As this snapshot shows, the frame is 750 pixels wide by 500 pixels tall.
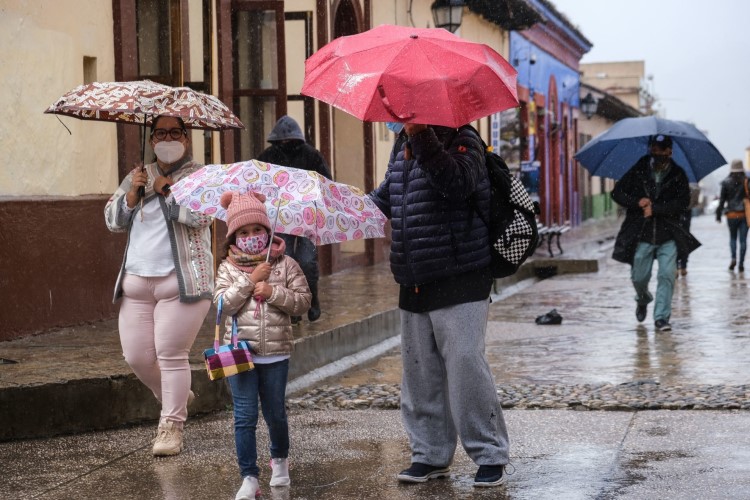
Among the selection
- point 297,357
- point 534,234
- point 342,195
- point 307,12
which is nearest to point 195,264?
point 342,195

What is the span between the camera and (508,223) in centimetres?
561

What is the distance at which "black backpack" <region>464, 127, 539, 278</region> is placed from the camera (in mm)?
5598

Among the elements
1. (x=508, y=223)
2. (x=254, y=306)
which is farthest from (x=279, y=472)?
(x=508, y=223)

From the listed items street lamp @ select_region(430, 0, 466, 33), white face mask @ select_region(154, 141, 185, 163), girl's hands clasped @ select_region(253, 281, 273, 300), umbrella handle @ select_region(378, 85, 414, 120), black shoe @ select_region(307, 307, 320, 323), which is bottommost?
black shoe @ select_region(307, 307, 320, 323)

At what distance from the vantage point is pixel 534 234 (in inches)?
221

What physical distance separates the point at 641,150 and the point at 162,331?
6021 millimetres

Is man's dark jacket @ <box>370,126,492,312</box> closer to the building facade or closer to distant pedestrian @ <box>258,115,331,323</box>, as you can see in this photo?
the building facade

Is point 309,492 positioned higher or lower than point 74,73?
lower

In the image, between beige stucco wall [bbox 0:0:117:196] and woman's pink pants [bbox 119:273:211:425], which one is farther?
beige stucco wall [bbox 0:0:117:196]

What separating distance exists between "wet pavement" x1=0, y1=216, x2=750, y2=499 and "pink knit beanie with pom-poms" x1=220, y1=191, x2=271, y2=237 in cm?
117

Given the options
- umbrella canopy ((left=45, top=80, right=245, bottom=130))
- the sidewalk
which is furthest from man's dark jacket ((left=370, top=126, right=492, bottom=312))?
the sidewalk

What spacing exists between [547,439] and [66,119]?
5071 millimetres

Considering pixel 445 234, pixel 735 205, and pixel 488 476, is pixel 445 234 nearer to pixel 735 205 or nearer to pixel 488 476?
pixel 488 476

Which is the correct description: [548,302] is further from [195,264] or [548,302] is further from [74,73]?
[195,264]
